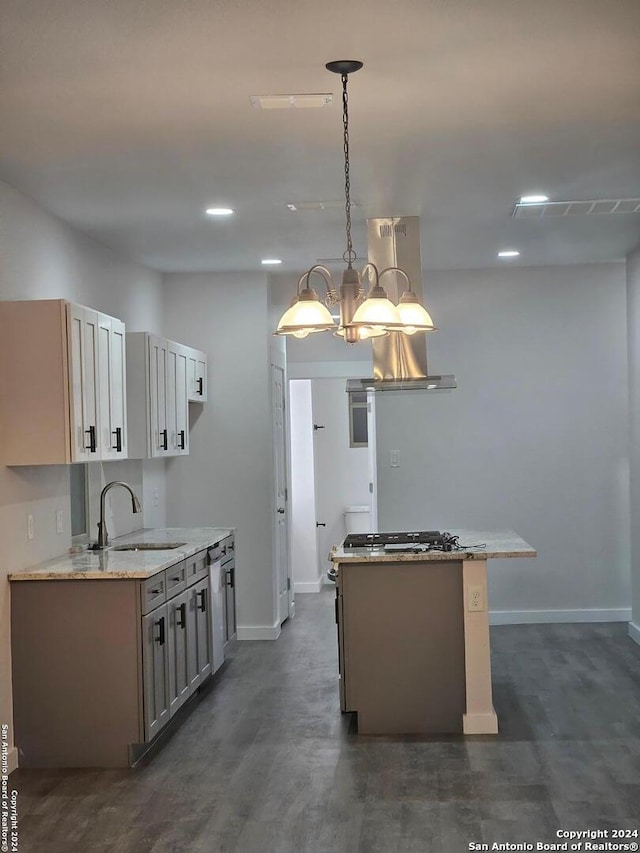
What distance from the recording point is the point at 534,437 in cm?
793

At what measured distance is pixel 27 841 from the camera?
3777 millimetres

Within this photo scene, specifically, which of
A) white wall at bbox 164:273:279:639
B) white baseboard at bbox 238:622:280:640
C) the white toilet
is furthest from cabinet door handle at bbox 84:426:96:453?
the white toilet

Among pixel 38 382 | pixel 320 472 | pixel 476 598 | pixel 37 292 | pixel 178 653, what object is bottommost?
pixel 178 653

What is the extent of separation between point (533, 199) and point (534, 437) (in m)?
2.87

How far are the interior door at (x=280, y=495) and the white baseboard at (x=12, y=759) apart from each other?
3173mm

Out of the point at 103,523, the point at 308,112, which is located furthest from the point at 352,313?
the point at 103,523

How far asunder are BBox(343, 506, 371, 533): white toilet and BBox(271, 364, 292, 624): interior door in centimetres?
178

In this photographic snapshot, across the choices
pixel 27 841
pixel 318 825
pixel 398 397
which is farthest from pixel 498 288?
pixel 27 841

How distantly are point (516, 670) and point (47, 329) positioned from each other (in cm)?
363

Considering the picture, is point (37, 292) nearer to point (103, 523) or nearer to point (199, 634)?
point (103, 523)

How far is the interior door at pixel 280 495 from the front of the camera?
305 inches

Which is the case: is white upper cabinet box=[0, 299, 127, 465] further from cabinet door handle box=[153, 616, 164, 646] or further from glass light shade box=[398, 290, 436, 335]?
glass light shade box=[398, 290, 436, 335]

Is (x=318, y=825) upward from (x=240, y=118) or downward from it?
downward

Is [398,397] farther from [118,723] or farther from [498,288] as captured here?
[118,723]
